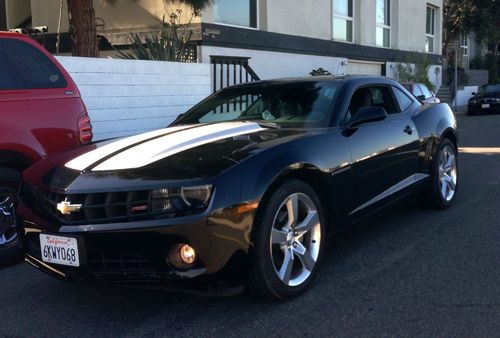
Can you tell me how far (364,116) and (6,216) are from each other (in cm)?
308

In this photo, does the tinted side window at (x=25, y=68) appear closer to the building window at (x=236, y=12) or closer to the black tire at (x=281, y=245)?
the black tire at (x=281, y=245)

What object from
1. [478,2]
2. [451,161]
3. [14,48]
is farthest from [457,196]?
[478,2]

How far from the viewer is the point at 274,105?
16.1 ft

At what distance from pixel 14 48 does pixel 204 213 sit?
9.25 feet

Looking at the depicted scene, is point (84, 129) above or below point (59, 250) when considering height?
above

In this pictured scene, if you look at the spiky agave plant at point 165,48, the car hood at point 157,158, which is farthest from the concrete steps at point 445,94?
the car hood at point 157,158

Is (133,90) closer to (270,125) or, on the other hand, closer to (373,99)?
(373,99)

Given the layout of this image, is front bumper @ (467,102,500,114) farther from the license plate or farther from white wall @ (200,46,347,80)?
the license plate

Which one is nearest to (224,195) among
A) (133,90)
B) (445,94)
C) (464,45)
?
(133,90)

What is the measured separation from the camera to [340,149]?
13.9 feet

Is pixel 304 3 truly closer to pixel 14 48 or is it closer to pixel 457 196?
pixel 457 196

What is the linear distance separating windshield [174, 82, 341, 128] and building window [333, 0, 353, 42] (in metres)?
14.2

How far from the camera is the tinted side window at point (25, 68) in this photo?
187 inches

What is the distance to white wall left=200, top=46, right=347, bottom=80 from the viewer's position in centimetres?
1334
